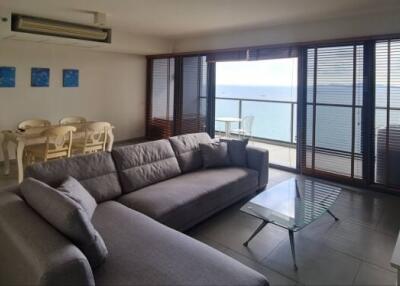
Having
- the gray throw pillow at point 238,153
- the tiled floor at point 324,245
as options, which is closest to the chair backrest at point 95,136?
the gray throw pillow at point 238,153

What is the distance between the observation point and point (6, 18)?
13.6 feet

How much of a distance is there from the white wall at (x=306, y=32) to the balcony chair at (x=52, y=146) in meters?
3.17

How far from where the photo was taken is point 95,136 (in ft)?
16.5

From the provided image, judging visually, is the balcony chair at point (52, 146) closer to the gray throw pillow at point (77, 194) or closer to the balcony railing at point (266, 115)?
the gray throw pillow at point (77, 194)

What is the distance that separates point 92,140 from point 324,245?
3.70 metres

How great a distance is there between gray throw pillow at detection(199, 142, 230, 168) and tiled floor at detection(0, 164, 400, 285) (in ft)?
1.89

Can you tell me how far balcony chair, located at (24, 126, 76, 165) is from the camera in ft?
13.8

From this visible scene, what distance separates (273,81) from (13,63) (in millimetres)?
5049

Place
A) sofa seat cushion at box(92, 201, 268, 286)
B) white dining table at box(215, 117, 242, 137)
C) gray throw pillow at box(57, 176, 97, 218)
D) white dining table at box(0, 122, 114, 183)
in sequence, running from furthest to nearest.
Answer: white dining table at box(215, 117, 242, 137) < white dining table at box(0, 122, 114, 183) < gray throw pillow at box(57, 176, 97, 218) < sofa seat cushion at box(92, 201, 268, 286)

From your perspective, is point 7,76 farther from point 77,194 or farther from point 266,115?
point 266,115

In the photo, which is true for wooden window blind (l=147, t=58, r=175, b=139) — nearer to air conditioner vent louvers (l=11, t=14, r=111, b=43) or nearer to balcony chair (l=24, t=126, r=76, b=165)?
air conditioner vent louvers (l=11, t=14, r=111, b=43)

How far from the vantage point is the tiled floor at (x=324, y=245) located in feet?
7.50

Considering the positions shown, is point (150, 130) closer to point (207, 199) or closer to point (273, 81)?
point (273, 81)

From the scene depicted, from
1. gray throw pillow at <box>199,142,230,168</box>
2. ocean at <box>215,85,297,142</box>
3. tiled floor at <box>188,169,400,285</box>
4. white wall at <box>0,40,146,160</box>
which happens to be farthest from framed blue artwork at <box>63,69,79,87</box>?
tiled floor at <box>188,169,400,285</box>
